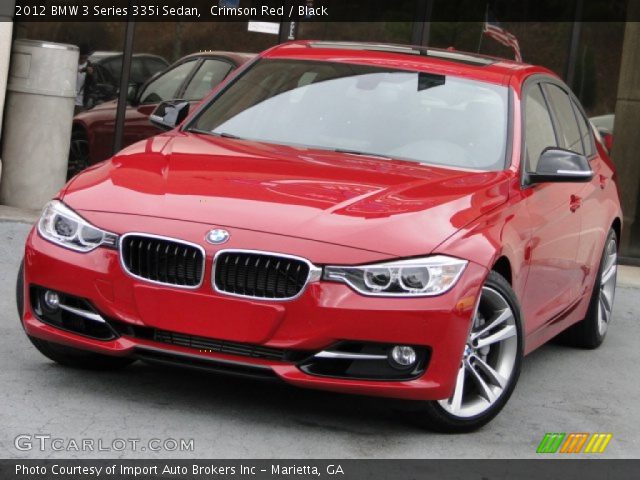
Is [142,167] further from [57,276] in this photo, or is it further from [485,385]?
[485,385]

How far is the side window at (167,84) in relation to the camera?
41.6 ft

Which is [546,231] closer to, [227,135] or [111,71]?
[227,135]

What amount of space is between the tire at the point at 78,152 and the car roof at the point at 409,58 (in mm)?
A: 5167

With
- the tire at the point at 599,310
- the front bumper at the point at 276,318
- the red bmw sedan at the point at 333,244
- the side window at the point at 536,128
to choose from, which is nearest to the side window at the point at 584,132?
the tire at the point at 599,310

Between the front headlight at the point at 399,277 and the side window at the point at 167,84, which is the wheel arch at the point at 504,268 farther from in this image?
the side window at the point at 167,84

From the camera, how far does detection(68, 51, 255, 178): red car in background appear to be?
12594mm

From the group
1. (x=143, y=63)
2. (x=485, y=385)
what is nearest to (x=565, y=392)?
(x=485, y=385)

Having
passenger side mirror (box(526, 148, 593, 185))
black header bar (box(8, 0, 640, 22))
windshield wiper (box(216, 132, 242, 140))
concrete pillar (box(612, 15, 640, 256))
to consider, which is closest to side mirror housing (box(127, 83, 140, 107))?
black header bar (box(8, 0, 640, 22))

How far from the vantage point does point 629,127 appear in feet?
41.1

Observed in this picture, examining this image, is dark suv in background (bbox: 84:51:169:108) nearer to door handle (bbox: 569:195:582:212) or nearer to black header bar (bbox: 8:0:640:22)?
black header bar (bbox: 8:0:640:22)

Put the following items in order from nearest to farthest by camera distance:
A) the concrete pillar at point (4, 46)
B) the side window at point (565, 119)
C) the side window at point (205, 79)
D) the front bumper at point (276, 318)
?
the front bumper at point (276, 318)
the side window at point (565, 119)
the concrete pillar at point (4, 46)
the side window at point (205, 79)

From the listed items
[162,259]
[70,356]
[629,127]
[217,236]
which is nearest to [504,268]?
[217,236]

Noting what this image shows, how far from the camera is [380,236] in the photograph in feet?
18.3

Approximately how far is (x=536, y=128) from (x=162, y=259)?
2.42 metres
